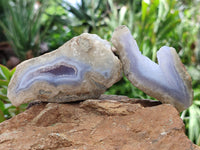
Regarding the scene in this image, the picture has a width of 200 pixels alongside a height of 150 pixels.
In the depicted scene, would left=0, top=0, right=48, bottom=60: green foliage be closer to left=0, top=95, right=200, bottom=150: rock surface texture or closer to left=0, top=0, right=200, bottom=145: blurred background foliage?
left=0, top=0, right=200, bottom=145: blurred background foliage

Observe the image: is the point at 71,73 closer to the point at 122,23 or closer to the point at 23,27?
the point at 122,23

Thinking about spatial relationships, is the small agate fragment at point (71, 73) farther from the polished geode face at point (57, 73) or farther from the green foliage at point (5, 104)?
the green foliage at point (5, 104)

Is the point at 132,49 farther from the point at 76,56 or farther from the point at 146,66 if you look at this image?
the point at 76,56

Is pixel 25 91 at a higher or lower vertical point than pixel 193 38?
higher

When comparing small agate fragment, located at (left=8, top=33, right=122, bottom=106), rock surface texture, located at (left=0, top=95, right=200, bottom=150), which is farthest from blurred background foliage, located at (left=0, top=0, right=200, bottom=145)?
rock surface texture, located at (left=0, top=95, right=200, bottom=150)

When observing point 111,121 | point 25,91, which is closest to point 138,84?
point 111,121


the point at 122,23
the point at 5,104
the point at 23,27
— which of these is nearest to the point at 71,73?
the point at 5,104

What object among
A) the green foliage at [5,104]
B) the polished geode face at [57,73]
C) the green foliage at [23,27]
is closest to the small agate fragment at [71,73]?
the polished geode face at [57,73]
